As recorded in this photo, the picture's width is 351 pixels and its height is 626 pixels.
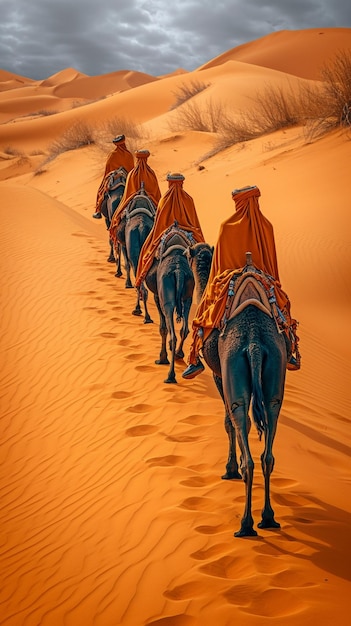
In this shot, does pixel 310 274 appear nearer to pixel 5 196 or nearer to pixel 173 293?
pixel 173 293

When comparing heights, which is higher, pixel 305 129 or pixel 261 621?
pixel 305 129

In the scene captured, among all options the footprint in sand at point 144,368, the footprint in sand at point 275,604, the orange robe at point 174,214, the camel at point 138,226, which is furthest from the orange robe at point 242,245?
the camel at point 138,226

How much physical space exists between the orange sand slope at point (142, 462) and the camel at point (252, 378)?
0.53m

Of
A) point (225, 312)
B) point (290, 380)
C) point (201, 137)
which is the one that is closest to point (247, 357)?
point (225, 312)

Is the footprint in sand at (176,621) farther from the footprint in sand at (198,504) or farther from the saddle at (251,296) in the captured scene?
the saddle at (251,296)

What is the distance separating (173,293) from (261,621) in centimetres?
508

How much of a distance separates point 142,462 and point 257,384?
226 cm

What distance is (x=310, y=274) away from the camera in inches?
601

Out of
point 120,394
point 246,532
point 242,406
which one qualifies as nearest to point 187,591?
point 246,532

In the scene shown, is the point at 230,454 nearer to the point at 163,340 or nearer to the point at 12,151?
the point at 163,340

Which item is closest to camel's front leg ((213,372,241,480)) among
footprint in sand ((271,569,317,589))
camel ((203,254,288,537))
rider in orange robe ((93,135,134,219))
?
camel ((203,254,288,537))

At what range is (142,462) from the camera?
6.60 meters

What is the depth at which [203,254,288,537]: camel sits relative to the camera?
16.0 ft

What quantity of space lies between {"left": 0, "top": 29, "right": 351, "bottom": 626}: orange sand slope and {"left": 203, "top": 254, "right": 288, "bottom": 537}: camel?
530mm
